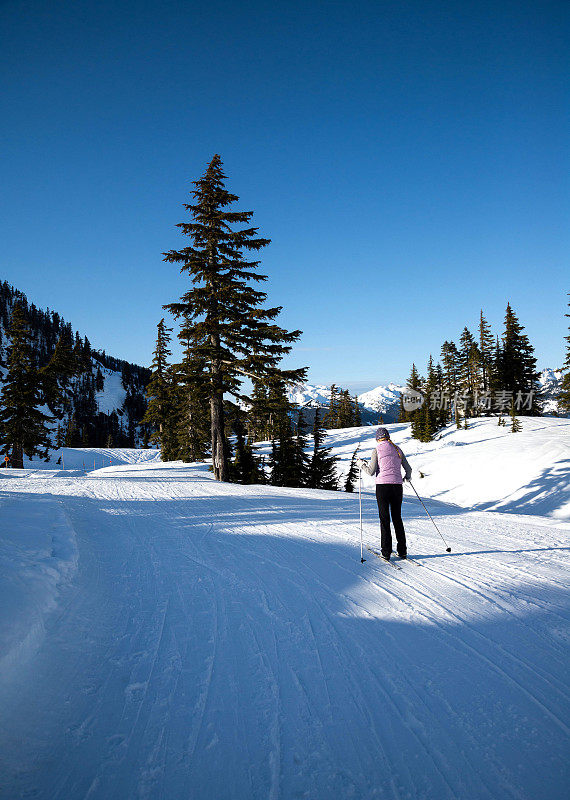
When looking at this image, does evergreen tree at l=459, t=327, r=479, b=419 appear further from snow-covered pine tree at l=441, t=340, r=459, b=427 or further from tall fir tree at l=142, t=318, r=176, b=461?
tall fir tree at l=142, t=318, r=176, b=461

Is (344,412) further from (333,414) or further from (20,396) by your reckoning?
(20,396)

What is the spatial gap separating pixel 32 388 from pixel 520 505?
33222 millimetres

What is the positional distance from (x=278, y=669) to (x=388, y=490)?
321 centimetres

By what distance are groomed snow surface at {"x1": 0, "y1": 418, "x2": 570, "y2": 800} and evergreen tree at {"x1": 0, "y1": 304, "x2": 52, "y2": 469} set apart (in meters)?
24.0

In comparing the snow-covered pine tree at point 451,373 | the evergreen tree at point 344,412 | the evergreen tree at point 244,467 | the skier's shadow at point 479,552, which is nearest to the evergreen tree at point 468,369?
the snow-covered pine tree at point 451,373

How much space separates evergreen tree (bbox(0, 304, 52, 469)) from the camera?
2544cm

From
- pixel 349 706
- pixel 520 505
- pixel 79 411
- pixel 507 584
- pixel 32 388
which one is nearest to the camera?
pixel 349 706

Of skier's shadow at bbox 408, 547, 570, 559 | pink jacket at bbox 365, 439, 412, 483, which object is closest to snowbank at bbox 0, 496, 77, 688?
pink jacket at bbox 365, 439, 412, 483

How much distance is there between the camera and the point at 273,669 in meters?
2.97

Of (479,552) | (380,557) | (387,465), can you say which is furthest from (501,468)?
(387,465)

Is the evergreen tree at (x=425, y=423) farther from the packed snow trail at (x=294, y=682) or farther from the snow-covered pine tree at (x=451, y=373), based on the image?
the packed snow trail at (x=294, y=682)

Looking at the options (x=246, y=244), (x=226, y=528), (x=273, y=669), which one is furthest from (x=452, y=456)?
(x=273, y=669)

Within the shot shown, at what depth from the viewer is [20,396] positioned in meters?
25.7

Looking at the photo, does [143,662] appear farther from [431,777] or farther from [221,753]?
[431,777]
